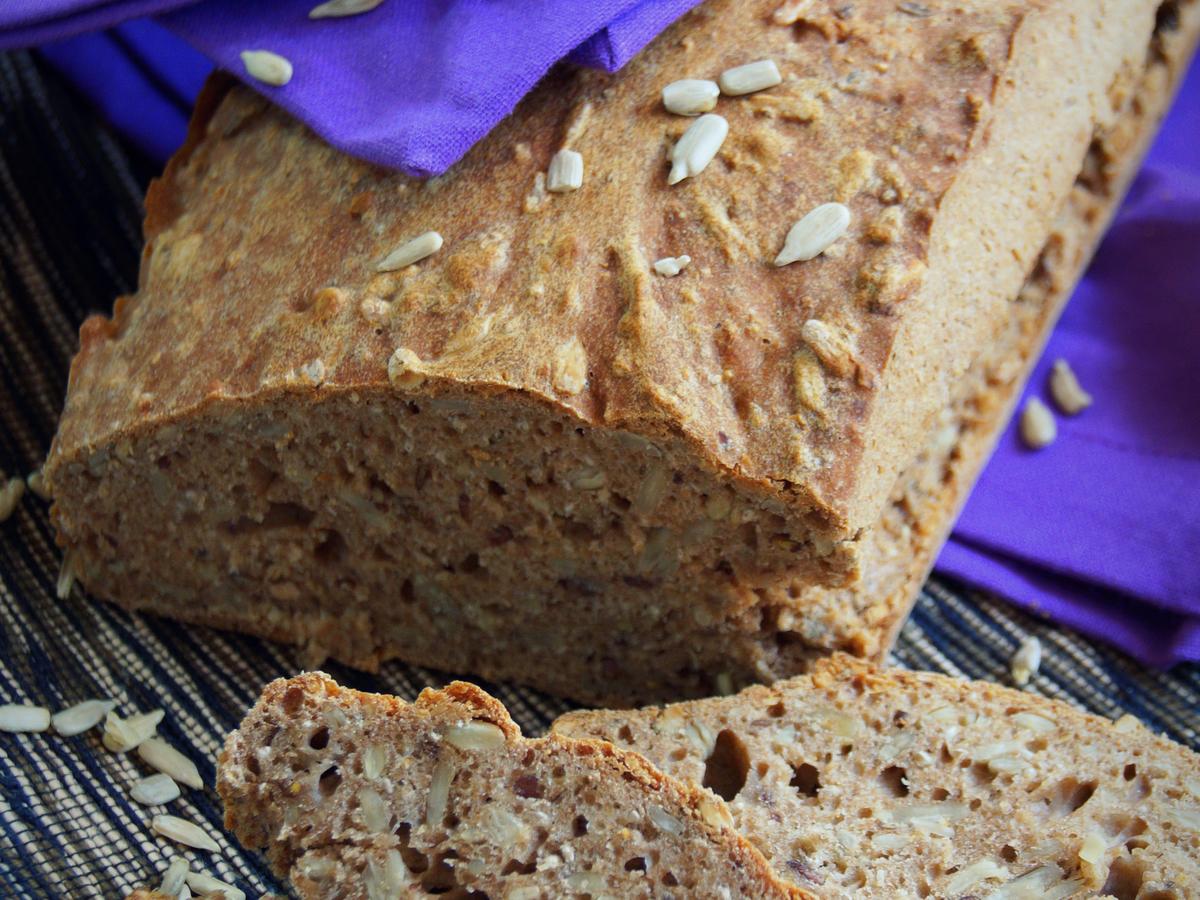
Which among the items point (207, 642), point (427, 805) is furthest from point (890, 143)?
point (207, 642)

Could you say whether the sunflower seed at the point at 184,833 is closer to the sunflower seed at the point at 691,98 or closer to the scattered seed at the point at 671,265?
the scattered seed at the point at 671,265

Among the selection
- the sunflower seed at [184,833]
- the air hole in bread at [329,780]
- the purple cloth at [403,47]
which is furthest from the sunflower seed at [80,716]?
the purple cloth at [403,47]

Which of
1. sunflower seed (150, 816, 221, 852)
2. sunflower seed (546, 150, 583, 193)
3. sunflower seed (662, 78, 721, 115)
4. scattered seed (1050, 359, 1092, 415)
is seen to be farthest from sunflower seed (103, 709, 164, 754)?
scattered seed (1050, 359, 1092, 415)

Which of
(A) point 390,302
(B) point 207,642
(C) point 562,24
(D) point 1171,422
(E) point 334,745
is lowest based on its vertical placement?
(D) point 1171,422

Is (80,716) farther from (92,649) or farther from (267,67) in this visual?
(267,67)

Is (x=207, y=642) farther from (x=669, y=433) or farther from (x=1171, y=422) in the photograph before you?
(x=1171, y=422)

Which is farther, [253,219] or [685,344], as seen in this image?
[253,219]
